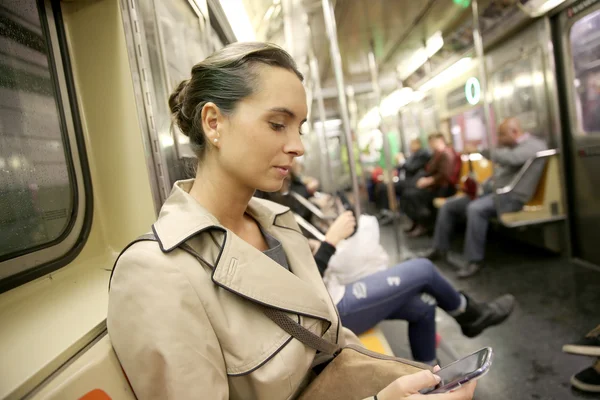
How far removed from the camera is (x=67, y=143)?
1346 mm

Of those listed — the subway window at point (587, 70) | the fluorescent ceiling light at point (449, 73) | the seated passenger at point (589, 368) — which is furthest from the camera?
the fluorescent ceiling light at point (449, 73)

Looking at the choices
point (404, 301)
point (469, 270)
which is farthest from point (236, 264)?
point (469, 270)

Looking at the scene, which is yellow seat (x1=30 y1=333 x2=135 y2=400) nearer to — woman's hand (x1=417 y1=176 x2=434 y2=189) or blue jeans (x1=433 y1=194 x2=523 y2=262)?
blue jeans (x1=433 y1=194 x2=523 y2=262)

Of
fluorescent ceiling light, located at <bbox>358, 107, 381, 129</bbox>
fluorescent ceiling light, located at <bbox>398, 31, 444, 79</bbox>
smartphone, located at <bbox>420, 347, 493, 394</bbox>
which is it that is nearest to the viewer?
smartphone, located at <bbox>420, 347, 493, 394</bbox>

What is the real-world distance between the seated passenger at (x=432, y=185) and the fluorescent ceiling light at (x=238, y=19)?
3.33 meters

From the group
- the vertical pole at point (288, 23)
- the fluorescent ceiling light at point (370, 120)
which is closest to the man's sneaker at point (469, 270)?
the vertical pole at point (288, 23)

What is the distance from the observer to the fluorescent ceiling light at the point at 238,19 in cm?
263

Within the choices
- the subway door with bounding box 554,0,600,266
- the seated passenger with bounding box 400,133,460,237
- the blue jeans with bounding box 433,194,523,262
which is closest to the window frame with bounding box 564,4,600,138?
the subway door with bounding box 554,0,600,266

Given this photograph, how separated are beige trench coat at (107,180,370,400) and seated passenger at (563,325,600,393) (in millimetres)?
1726

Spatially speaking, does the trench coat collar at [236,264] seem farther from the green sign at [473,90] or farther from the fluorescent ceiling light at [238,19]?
the green sign at [473,90]

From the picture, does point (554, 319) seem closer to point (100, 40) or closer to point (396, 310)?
point (396, 310)

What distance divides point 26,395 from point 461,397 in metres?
0.92

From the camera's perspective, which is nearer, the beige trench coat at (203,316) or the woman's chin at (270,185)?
the beige trench coat at (203,316)

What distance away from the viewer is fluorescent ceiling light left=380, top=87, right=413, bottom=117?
297 inches
